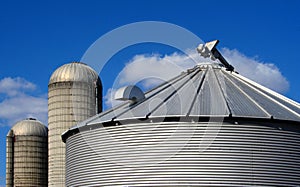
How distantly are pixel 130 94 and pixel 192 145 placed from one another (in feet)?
21.7

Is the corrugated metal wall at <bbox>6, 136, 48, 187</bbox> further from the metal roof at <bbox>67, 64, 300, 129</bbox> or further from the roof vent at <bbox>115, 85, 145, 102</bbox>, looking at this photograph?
the roof vent at <bbox>115, 85, 145, 102</bbox>

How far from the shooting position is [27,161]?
6394cm

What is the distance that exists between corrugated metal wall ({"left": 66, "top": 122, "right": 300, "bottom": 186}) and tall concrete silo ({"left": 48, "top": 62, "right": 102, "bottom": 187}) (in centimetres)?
2246

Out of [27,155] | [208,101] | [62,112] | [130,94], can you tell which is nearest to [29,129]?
[27,155]

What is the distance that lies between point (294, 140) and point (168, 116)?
7.79 m

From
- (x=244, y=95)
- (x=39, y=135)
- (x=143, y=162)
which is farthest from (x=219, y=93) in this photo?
(x=39, y=135)

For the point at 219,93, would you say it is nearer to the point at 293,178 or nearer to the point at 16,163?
the point at 293,178

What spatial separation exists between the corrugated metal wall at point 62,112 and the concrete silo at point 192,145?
20121 millimetres

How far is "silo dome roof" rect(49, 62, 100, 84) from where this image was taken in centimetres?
5944

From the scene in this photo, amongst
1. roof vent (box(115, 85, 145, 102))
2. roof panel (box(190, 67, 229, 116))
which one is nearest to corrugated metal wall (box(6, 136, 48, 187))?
roof vent (box(115, 85, 145, 102))

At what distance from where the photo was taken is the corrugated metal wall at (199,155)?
3366cm

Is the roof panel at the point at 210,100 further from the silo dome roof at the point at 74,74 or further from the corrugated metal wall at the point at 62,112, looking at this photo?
the silo dome roof at the point at 74,74

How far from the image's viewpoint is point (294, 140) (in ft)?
117

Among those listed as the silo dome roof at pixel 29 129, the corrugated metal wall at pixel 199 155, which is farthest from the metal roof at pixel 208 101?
the silo dome roof at pixel 29 129
